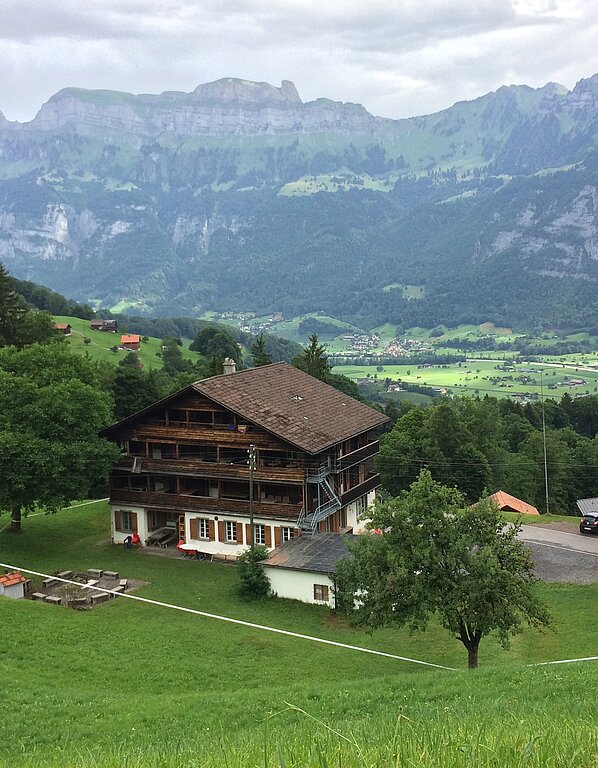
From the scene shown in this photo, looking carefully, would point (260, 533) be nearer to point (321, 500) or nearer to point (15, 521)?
point (321, 500)

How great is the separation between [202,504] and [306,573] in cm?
1039

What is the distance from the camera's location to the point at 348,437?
45.9 meters

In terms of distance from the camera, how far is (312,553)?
38.6 meters

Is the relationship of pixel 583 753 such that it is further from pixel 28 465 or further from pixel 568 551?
pixel 568 551

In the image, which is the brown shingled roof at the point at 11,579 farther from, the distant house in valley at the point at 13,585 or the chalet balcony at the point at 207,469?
the chalet balcony at the point at 207,469

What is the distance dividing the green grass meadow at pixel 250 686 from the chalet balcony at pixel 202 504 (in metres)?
3.35

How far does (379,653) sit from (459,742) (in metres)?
26.4

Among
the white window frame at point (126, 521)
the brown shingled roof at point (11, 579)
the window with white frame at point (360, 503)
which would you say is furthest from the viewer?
the window with white frame at point (360, 503)

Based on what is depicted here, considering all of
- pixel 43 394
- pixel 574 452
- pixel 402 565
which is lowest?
pixel 574 452

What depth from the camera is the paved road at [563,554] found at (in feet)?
129

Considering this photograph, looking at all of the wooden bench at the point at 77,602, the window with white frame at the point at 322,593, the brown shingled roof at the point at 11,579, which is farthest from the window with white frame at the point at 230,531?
the brown shingled roof at the point at 11,579

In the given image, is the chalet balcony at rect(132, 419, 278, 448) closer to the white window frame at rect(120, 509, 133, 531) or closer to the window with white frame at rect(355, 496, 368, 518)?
the white window frame at rect(120, 509, 133, 531)

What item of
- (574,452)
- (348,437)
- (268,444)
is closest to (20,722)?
(268,444)

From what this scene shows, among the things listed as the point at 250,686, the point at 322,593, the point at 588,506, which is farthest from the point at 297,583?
the point at 588,506
